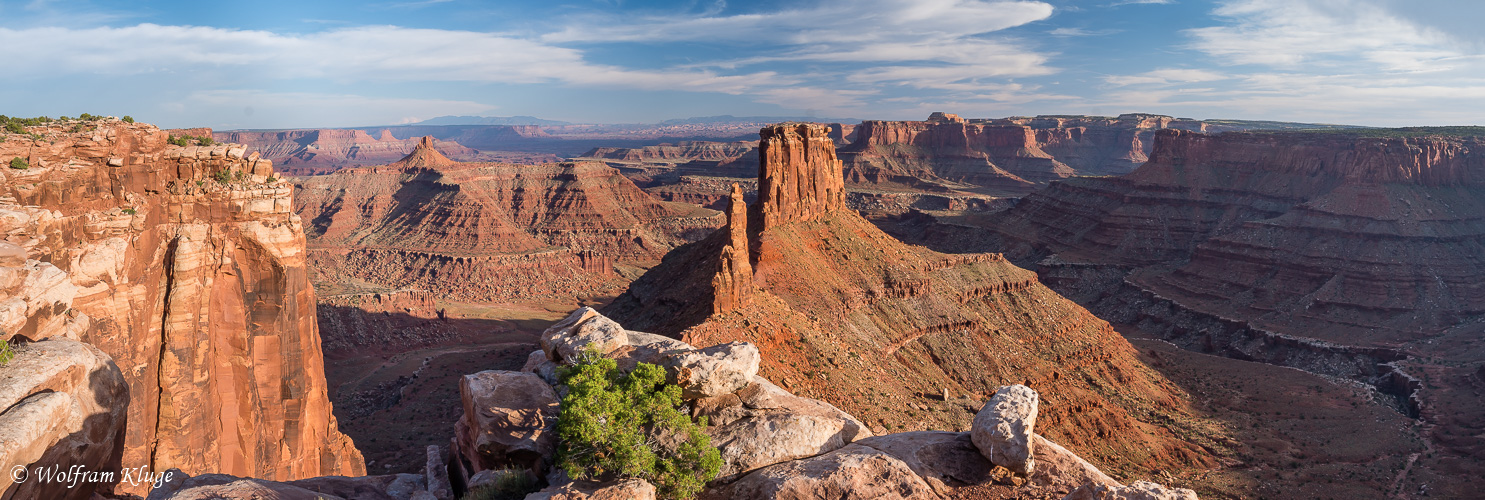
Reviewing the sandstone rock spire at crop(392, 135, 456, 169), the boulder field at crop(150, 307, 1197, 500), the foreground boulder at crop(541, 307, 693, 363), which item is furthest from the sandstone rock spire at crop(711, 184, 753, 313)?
the sandstone rock spire at crop(392, 135, 456, 169)

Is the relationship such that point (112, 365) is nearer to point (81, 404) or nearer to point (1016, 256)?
point (81, 404)

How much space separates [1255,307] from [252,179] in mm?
101336

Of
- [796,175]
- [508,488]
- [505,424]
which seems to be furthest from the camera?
[796,175]

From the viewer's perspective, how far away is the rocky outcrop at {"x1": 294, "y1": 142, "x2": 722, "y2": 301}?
11150 cm

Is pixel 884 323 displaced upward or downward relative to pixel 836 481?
downward

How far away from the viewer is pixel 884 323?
49906mm

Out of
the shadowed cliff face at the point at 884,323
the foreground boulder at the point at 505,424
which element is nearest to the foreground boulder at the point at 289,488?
the foreground boulder at the point at 505,424

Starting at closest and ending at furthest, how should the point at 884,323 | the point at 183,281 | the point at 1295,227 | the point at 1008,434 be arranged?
the point at 1008,434
the point at 183,281
the point at 884,323
the point at 1295,227

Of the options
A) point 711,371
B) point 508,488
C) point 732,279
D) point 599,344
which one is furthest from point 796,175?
point 508,488

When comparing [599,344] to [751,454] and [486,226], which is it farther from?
[486,226]

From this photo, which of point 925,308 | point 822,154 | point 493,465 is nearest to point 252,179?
point 493,465

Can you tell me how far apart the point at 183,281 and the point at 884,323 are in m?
39.4

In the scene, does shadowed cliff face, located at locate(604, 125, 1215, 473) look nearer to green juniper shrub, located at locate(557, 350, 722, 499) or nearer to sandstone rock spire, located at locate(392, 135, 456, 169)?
green juniper shrub, located at locate(557, 350, 722, 499)

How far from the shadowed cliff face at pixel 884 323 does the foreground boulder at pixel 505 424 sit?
19.6 metres
